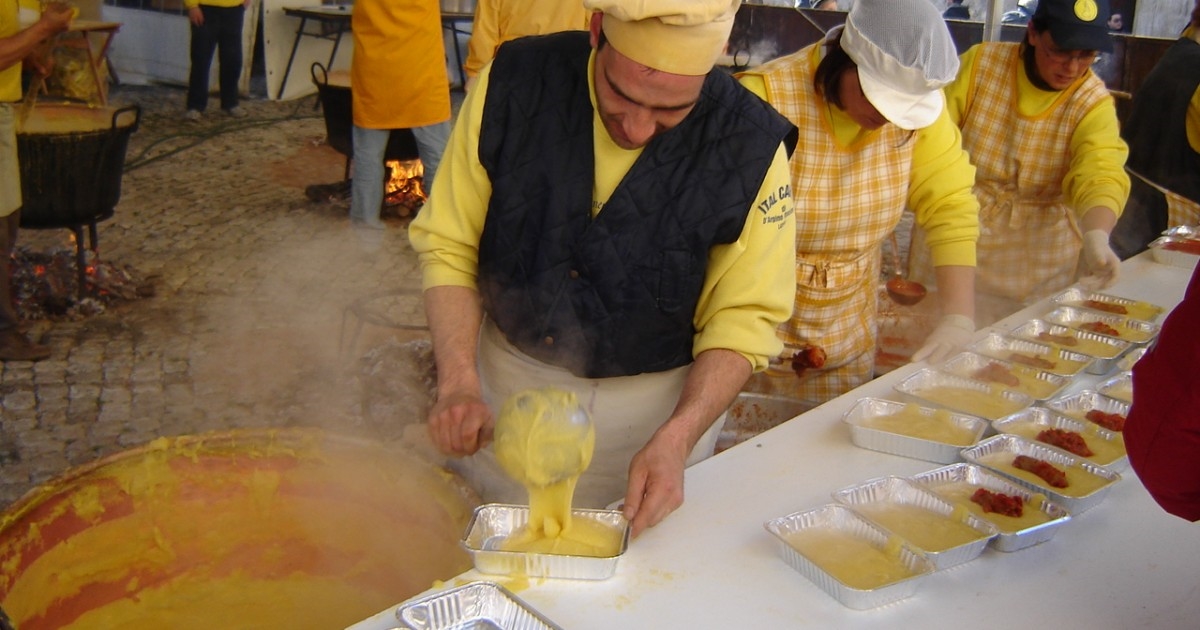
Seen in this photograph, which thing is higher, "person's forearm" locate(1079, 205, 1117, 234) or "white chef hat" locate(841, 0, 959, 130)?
"white chef hat" locate(841, 0, 959, 130)

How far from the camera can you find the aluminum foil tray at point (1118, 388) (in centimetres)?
270

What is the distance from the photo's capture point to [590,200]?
221 centimetres

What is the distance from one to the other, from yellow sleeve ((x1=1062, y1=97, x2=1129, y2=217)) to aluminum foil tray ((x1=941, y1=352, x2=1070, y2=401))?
1.00 meters

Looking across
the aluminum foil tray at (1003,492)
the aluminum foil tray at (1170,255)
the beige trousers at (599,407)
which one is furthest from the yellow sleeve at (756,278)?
the aluminum foil tray at (1170,255)

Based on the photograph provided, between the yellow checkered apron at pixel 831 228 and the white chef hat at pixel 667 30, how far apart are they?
99cm

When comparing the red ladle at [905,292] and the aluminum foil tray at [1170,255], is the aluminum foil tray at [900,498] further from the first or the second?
the aluminum foil tray at [1170,255]

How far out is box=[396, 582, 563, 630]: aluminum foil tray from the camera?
5.29 feet

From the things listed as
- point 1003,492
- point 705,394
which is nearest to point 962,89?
point 1003,492

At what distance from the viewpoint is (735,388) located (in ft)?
7.40

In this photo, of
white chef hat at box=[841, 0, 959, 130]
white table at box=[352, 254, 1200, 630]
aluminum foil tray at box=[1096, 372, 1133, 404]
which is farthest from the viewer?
aluminum foil tray at box=[1096, 372, 1133, 404]

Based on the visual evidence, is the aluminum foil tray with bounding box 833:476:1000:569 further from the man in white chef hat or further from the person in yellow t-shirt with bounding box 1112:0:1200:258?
the person in yellow t-shirt with bounding box 1112:0:1200:258

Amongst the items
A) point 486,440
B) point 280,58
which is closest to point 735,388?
point 486,440

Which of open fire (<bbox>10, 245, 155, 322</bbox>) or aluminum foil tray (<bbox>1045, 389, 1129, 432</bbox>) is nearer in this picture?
aluminum foil tray (<bbox>1045, 389, 1129, 432</bbox>)

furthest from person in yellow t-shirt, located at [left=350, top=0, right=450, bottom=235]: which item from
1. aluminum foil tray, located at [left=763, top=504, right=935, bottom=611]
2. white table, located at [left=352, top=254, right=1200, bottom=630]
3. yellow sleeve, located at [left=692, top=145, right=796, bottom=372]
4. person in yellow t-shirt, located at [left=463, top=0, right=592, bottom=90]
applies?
aluminum foil tray, located at [left=763, top=504, right=935, bottom=611]
